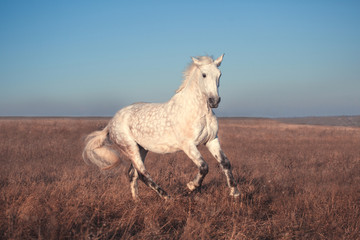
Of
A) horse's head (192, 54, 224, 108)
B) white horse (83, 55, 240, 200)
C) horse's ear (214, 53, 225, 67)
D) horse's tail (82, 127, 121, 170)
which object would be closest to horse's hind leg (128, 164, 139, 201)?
white horse (83, 55, 240, 200)

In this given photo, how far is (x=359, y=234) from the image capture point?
3555 millimetres

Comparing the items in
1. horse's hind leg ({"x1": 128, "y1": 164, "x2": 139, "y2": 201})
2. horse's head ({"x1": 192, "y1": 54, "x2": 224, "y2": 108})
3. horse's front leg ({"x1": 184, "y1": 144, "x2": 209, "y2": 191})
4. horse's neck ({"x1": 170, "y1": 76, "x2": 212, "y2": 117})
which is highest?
horse's head ({"x1": 192, "y1": 54, "x2": 224, "y2": 108})

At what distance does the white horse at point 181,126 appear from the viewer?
4.82 m

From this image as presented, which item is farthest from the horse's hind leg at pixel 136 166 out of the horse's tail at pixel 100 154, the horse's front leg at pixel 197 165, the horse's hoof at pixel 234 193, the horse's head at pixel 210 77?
the horse's head at pixel 210 77

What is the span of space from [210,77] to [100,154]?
3197 mm

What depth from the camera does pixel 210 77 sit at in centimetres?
468

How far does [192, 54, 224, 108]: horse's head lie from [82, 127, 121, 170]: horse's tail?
8.93 ft

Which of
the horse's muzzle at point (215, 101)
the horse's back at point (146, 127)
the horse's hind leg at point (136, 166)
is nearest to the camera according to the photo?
the horse's muzzle at point (215, 101)

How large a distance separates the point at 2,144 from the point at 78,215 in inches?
426

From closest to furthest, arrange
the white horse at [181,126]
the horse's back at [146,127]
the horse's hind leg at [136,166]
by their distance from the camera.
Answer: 1. the white horse at [181,126]
2. the horse's back at [146,127]
3. the horse's hind leg at [136,166]

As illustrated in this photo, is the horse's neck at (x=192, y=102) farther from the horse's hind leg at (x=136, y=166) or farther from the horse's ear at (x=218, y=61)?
the horse's hind leg at (x=136, y=166)

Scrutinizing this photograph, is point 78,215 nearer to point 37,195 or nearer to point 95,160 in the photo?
point 37,195

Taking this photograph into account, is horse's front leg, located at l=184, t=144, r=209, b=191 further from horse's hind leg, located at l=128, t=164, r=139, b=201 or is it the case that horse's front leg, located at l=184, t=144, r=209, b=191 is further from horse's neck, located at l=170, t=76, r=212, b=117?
horse's hind leg, located at l=128, t=164, r=139, b=201

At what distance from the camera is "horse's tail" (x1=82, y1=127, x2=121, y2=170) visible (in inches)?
258
